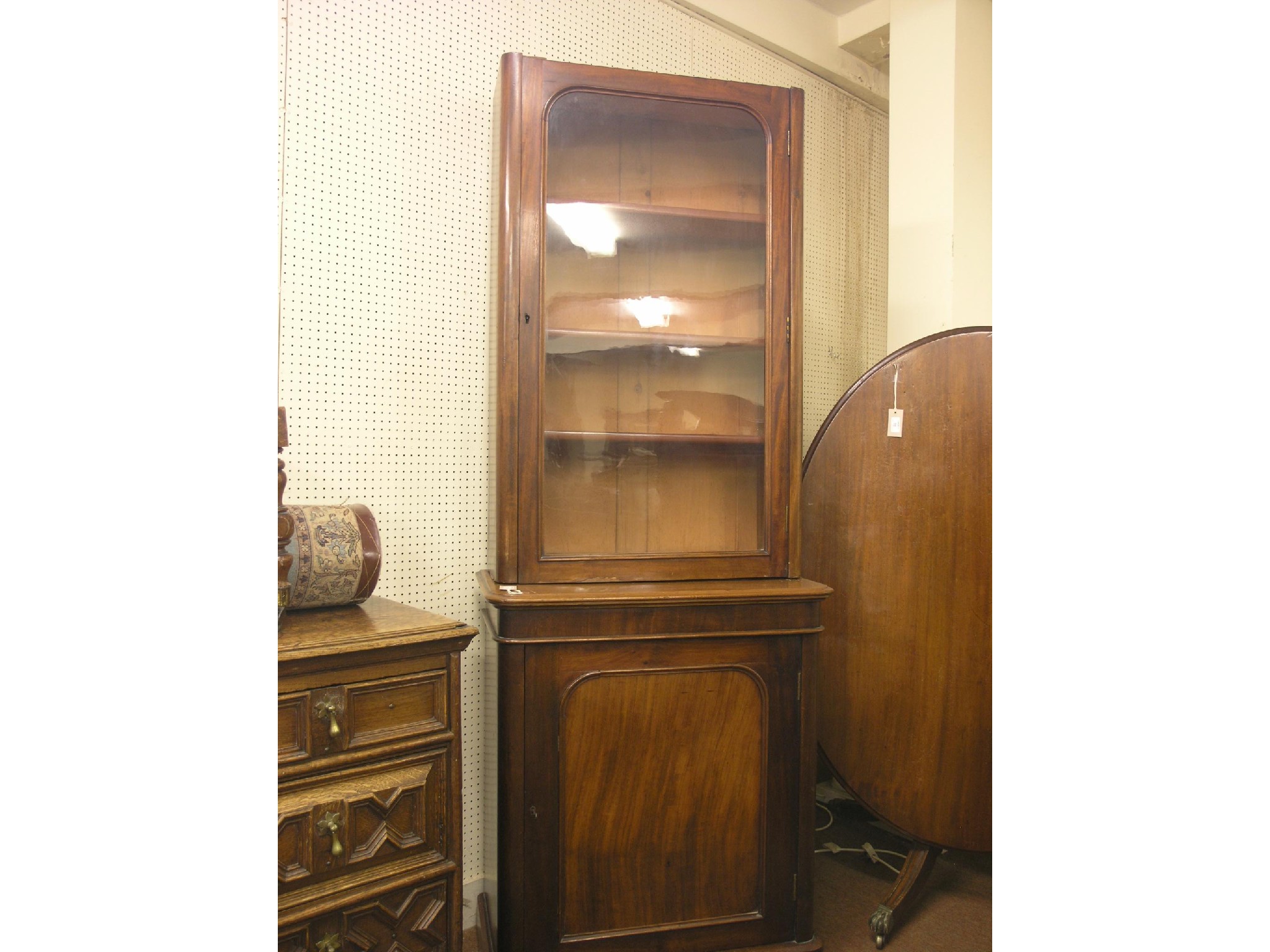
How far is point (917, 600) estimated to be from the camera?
1.87 meters

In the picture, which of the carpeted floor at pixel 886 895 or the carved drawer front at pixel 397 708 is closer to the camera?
the carved drawer front at pixel 397 708

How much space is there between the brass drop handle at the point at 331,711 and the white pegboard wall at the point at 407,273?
0.55m

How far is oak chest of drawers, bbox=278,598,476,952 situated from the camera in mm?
1128

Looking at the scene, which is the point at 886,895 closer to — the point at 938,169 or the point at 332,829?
the point at 332,829

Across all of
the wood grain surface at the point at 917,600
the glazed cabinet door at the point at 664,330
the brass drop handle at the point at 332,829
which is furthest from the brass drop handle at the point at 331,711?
the wood grain surface at the point at 917,600

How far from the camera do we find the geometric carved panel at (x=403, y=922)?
118 centimetres

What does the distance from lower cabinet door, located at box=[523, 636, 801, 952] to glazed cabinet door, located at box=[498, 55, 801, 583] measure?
0.21 m

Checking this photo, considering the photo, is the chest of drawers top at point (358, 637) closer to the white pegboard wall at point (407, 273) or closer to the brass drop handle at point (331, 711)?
the brass drop handle at point (331, 711)

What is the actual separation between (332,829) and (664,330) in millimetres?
1146

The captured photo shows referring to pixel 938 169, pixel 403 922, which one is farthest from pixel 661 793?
pixel 938 169
